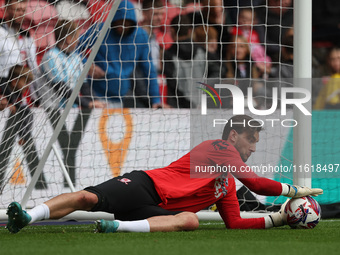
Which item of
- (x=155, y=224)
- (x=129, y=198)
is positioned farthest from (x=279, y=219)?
(x=129, y=198)

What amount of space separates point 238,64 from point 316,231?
280 centimetres

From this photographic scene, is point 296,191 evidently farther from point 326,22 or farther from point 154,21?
point 326,22

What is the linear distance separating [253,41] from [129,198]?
328cm

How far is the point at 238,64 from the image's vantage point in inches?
275

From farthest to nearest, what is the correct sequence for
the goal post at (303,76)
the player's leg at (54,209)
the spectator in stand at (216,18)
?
the spectator in stand at (216,18) < the goal post at (303,76) < the player's leg at (54,209)

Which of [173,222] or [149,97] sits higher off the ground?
[149,97]

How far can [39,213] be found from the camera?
4188 mm

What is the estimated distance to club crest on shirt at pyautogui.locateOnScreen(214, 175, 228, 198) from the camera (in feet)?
15.8

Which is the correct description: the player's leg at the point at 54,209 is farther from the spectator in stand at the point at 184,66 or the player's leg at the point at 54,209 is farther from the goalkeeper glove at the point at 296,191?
the spectator in stand at the point at 184,66

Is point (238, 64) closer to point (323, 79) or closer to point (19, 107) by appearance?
point (323, 79)

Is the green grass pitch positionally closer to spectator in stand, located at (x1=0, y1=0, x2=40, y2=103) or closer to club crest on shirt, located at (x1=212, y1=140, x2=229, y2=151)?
club crest on shirt, located at (x1=212, y1=140, x2=229, y2=151)

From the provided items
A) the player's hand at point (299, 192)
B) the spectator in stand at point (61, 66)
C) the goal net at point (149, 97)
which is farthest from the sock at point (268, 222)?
the spectator in stand at point (61, 66)

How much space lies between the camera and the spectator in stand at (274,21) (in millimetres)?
6930

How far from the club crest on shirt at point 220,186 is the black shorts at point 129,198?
409 millimetres
